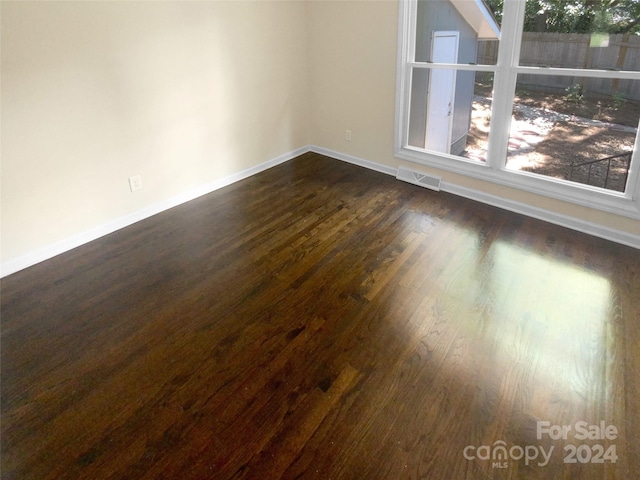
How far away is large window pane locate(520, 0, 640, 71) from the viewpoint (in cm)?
254

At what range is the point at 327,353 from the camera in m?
2.00

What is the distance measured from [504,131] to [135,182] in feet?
10.0

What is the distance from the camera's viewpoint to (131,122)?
306cm

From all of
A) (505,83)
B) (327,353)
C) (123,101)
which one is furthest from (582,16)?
(123,101)

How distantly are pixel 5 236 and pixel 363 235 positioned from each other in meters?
2.48

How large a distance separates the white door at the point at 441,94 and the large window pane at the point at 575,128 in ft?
2.23

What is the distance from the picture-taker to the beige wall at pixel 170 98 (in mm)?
2559

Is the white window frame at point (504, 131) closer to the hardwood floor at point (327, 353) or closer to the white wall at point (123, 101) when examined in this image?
the hardwood floor at point (327, 353)

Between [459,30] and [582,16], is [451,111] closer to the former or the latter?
[459,30]

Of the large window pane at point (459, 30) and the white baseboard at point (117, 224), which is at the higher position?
the large window pane at point (459, 30)

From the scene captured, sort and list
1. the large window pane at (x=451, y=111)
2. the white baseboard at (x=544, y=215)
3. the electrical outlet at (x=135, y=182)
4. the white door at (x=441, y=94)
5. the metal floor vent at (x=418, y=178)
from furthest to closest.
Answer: the metal floor vent at (x=418, y=178) < the white door at (x=441, y=94) < the large window pane at (x=451, y=111) < the electrical outlet at (x=135, y=182) < the white baseboard at (x=544, y=215)

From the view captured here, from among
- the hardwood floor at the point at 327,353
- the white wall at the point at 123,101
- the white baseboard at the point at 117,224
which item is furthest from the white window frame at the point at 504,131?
the white baseboard at the point at 117,224

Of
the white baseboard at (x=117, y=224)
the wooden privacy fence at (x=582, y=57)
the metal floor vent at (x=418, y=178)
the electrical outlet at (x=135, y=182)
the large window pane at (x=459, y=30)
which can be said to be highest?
the large window pane at (x=459, y=30)

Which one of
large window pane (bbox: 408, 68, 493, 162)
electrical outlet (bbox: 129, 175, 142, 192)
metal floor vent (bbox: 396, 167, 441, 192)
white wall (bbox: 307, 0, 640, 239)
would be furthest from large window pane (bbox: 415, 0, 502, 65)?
electrical outlet (bbox: 129, 175, 142, 192)
